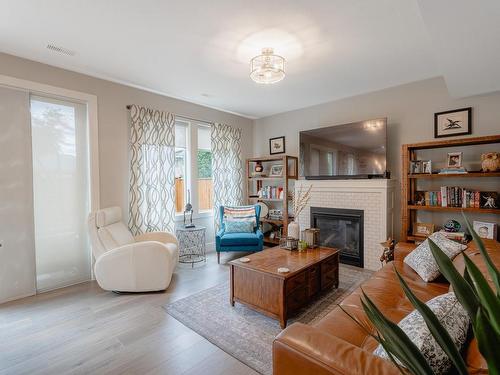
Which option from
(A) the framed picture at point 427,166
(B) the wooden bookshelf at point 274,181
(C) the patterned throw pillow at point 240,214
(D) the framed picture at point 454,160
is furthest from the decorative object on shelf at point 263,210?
(D) the framed picture at point 454,160

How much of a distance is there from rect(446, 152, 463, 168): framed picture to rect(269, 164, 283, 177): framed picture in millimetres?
2458

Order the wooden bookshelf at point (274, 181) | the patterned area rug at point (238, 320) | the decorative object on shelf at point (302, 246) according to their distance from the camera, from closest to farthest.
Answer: the patterned area rug at point (238, 320)
the decorative object on shelf at point (302, 246)
the wooden bookshelf at point (274, 181)

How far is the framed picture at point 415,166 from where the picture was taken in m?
3.43

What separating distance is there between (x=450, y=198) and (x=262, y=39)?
9.27ft

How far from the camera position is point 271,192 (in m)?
4.96

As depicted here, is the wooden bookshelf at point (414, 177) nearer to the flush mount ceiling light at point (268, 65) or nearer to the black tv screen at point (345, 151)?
the black tv screen at point (345, 151)

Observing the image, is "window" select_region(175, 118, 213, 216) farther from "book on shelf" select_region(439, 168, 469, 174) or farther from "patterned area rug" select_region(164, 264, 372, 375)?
"book on shelf" select_region(439, 168, 469, 174)

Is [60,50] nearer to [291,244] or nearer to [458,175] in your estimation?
[291,244]

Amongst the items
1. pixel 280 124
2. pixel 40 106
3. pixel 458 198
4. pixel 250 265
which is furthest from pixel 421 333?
pixel 280 124

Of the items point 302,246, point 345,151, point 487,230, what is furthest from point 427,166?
point 302,246

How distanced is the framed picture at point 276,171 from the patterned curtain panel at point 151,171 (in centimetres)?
186

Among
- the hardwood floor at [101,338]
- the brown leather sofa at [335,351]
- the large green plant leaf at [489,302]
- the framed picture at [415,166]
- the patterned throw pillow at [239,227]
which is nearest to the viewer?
the large green plant leaf at [489,302]

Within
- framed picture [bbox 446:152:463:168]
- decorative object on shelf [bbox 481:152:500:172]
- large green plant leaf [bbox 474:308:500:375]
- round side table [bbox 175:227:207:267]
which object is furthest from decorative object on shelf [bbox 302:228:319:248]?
large green plant leaf [bbox 474:308:500:375]

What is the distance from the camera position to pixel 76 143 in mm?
3227
